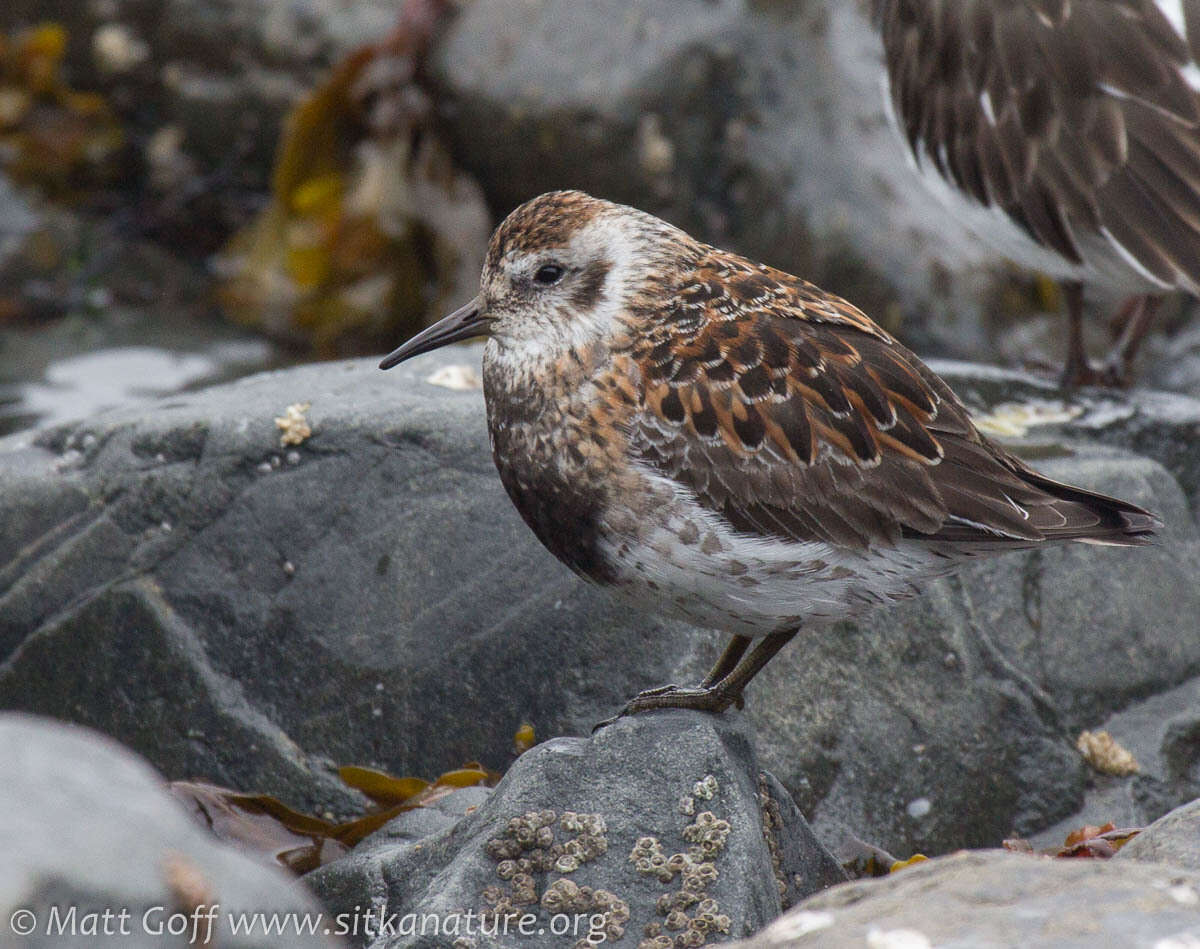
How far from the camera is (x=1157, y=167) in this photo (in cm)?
591

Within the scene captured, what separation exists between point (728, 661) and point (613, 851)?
0.98 m

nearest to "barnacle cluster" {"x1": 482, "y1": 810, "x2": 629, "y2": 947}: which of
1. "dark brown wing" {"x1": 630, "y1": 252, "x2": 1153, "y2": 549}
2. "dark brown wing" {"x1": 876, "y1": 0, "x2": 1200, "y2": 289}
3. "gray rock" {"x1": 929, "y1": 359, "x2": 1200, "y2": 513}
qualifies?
"dark brown wing" {"x1": 630, "y1": 252, "x2": 1153, "y2": 549}

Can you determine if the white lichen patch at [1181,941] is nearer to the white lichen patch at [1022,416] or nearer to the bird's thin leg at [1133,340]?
the white lichen patch at [1022,416]

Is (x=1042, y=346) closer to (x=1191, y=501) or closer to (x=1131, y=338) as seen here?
(x=1131, y=338)

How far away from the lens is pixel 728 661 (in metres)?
4.46

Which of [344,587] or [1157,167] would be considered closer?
[344,587]

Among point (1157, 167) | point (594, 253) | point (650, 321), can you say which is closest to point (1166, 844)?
point (650, 321)

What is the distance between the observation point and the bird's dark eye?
414 centimetres

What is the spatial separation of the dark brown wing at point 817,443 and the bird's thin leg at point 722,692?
51 centimetres

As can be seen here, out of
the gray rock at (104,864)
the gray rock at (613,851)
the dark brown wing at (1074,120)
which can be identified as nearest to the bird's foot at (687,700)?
the gray rock at (613,851)

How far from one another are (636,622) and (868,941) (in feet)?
7.47

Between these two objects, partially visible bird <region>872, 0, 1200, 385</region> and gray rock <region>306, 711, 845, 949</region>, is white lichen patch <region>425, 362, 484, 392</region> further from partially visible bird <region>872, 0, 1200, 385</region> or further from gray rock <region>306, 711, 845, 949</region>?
partially visible bird <region>872, 0, 1200, 385</region>

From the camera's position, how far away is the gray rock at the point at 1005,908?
241 cm

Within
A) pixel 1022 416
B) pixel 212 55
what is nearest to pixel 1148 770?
pixel 1022 416
